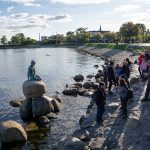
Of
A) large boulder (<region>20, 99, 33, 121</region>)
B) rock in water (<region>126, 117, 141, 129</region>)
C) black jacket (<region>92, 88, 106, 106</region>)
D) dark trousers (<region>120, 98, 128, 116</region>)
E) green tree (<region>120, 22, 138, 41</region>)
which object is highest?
green tree (<region>120, 22, 138, 41</region>)

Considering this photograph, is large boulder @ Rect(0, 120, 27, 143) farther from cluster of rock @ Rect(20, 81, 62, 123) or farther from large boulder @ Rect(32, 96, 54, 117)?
large boulder @ Rect(32, 96, 54, 117)

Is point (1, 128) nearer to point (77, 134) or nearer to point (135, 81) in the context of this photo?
point (77, 134)

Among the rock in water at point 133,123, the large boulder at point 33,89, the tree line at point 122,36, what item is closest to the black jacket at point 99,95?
the rock in water at point 133,123

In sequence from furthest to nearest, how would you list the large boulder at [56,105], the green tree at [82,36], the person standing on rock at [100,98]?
the green tree at [82,36] < the large boulder at [56,105] < the person standing on rock at [100,98]

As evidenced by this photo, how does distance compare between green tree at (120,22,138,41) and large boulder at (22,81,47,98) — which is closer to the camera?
large boulder at (22,81,47,98)

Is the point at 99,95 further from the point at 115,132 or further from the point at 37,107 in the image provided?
the point at 37,107

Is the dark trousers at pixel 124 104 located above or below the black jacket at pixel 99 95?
below

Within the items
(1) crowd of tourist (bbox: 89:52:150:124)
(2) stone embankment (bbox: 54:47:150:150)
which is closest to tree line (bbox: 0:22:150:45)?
(1) crowd of tourist (bbox: 89:52:150:124)

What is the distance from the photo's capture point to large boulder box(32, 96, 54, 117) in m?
22.7

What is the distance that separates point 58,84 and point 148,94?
19451mm

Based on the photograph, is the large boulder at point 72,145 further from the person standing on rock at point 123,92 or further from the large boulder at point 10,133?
the person standing on rock at point 123,92

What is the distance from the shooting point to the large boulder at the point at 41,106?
2273cm

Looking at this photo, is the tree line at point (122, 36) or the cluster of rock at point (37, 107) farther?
the tree line at point (122, 36)

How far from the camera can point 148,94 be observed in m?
20.3
